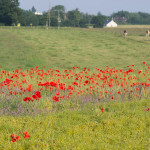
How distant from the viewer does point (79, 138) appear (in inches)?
227

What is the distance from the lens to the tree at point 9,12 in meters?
98.4

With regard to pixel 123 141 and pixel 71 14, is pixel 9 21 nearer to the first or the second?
pixel 71 14

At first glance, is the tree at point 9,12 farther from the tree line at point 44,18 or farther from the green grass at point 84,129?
the green grass at point 84,129

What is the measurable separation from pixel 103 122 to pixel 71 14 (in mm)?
152356

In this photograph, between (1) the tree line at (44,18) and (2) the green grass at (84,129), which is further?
(1) the tree line at (44,18)

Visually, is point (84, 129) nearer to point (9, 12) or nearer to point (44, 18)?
point (9, 12)

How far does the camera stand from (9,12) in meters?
99.1

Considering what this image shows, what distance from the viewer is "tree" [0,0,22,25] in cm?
9838

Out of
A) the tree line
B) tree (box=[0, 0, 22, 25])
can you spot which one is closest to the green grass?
the tree line

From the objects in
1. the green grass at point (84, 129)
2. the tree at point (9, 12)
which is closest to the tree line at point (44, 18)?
the tree at point (9, 12)

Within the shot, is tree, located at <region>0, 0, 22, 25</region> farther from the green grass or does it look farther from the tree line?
the green grass

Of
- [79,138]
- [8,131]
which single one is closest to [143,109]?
[79,138]

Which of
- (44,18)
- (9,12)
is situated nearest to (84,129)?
(9,12)

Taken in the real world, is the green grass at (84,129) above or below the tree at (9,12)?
below
